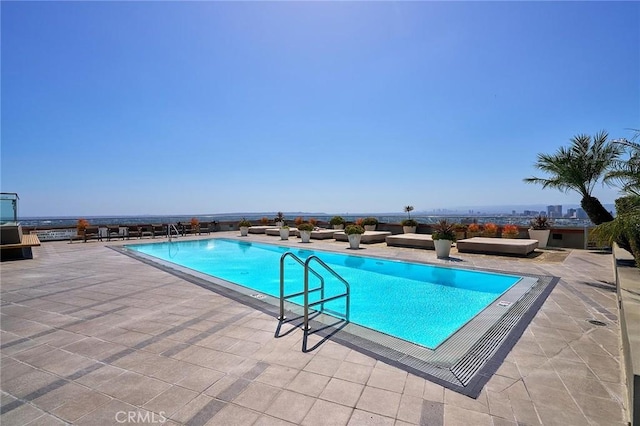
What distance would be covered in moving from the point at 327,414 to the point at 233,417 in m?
0.63

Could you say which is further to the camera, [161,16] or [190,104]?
[190,104]

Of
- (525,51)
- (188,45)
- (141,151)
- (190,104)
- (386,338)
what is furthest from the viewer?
(141,151)

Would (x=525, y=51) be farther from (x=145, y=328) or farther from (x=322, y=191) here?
(x=322, y=191)

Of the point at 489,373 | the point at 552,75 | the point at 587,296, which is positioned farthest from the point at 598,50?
the point at 489,373

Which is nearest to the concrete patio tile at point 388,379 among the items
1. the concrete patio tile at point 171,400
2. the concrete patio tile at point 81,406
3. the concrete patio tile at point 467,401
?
the concrete patio tile at point 467,401

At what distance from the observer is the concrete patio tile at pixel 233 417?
1906 mm

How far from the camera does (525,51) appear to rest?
8.96 meters

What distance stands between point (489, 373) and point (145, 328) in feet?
12.3

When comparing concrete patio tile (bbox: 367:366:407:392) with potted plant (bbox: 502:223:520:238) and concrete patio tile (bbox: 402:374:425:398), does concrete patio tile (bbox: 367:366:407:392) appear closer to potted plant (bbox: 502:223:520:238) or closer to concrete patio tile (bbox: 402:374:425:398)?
concrete patio tile (bbox: 402:374:425:398)

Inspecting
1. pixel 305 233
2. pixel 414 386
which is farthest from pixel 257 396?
pixel 305 233

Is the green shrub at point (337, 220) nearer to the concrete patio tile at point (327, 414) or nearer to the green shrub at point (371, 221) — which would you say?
the green shrub at point (371, 221)

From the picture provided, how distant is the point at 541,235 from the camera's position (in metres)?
10.6

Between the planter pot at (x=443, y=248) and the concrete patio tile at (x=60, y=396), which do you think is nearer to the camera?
the concrete patio tile at (x=60, y=396)

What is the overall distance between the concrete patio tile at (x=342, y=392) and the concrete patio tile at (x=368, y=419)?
0.39 feet
